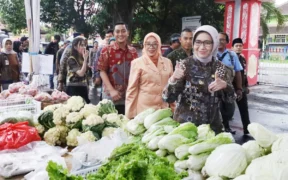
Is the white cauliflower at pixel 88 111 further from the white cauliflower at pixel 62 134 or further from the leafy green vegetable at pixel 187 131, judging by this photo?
the leafy green vegetable at pixel 187 131

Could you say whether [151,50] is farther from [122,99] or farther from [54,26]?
[54,26]

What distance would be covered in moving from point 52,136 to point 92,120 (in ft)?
1.13

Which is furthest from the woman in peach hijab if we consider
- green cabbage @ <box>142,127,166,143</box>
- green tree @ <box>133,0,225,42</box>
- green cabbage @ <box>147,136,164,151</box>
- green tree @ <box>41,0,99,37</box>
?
green tree @ <box>41,0,99,37</box>

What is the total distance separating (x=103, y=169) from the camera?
1.49m

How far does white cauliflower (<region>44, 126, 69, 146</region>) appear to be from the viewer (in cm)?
247

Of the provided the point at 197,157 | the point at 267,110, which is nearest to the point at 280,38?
the point at 267,110

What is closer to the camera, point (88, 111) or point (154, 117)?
point (154, 117)

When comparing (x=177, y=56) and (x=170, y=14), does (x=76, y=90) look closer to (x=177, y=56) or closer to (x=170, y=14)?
(x=177, y=56)

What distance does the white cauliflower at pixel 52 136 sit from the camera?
8.09ft

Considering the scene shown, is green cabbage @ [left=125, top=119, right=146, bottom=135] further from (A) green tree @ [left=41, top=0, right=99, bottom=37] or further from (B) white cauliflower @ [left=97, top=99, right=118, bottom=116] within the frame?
(A) green tree @ [left=41, top=0, right=99, bottom=37]

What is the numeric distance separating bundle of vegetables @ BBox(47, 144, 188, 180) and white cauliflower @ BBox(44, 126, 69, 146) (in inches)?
41.0

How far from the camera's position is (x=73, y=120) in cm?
261

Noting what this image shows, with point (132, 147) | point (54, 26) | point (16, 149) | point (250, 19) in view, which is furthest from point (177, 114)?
point (54, 26)

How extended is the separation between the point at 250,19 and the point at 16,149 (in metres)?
9.77
